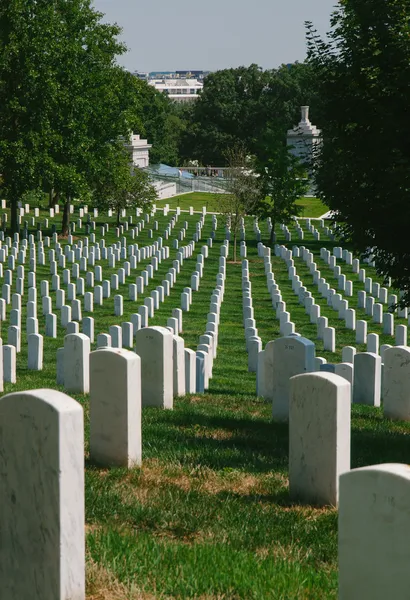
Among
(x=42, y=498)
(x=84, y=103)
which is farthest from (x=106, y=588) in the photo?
(x=84, y=103)

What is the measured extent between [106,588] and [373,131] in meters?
6.64

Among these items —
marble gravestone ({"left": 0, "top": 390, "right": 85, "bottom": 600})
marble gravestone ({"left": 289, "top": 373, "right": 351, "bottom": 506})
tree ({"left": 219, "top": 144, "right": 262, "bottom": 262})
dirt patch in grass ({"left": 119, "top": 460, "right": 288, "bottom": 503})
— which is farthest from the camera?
tree ({"left": 219, "top": 144, "right": 262, "bottom": 262})

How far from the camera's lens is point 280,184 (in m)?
45.5

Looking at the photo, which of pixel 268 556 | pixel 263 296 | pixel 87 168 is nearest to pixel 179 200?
pixel 87 168

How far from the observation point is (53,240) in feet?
134

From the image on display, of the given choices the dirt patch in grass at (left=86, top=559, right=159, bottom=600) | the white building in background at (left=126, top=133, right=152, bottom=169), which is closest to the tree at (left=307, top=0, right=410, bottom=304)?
the dirt patch in grass at (left=86, top=559, right=159, bottom=600)

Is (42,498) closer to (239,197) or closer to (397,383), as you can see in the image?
(397,383)

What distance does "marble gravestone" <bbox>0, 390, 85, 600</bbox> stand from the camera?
16.3ft

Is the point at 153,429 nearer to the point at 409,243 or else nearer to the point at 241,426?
the point at 241,426

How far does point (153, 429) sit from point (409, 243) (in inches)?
132

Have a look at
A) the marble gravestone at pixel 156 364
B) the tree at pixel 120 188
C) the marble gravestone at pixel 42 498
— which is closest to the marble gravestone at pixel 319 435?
the marble gravestone at pixel 42 498

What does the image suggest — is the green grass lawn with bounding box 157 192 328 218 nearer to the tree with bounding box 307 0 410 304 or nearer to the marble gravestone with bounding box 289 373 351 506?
the tree with bounding box 307 0 410 304

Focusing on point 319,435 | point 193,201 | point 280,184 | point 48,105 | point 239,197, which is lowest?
point 319,435

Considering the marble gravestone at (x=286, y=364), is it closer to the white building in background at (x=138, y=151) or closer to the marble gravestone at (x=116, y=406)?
the marble gravestone at (x=116, y=406)
